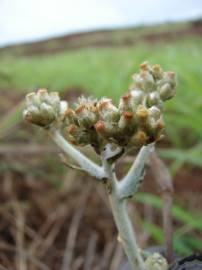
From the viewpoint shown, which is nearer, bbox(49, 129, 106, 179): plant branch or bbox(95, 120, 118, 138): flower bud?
bbox(95, 120, 118, 138): flower bud

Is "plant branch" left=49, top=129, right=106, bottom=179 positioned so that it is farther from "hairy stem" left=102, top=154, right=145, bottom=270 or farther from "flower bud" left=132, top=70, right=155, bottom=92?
"flower bud" left=132, top=70, right=155, bottom=92

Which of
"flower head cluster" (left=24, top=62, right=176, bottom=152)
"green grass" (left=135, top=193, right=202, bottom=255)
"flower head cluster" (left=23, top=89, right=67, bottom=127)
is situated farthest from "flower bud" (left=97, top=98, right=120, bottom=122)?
"green grass" (left=135, top=193, right=202, bottom=255)

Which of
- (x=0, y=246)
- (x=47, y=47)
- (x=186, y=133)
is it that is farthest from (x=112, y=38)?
(x=0, y=246)

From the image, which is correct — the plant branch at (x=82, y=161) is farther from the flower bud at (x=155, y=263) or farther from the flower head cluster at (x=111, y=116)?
the flower bud at (x=155, y=263)

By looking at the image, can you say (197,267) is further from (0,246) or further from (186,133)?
(186,133)

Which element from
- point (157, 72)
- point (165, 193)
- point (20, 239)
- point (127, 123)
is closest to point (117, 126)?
point (127, 123)

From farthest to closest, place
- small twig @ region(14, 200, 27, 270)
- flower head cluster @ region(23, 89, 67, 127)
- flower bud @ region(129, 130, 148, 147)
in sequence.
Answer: small twig @ region(14, 200, 27, 270) < flower head cluster @ region(23, 89, 67, 127) < flower bud @ region(129, 130, 148, 147)

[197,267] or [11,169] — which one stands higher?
[197,267]

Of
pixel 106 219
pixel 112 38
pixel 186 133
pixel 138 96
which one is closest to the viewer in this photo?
pixel 138 96

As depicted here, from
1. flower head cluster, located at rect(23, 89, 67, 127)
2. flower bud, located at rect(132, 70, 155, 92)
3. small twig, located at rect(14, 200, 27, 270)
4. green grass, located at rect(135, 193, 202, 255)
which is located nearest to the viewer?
flower head cluster, located at rect(23, 89, 67, 127)
